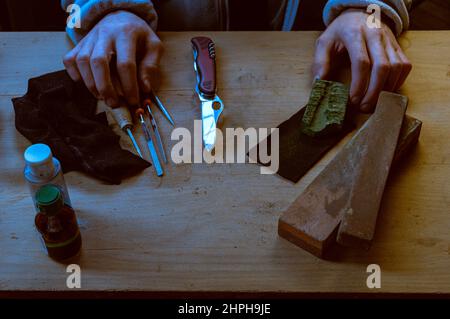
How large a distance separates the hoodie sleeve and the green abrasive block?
390 millimetres

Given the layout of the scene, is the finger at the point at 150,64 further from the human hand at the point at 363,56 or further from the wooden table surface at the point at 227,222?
the human hand at the point at 363,56

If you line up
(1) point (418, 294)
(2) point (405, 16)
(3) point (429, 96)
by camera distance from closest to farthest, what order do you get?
(1) point (418, 294), (3) point (429, 96), (2) point (405, 16)

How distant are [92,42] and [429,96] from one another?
0.64 metres

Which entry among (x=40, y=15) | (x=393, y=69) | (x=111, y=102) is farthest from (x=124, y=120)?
(x=40, y=15)

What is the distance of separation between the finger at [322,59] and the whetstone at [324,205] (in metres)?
0.20

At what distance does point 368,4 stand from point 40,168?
2.31ft

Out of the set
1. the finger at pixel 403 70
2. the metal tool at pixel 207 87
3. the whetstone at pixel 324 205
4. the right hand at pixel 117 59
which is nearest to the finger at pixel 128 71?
the right hand at pixel 117 59

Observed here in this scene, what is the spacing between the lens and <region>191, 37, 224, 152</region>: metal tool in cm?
93

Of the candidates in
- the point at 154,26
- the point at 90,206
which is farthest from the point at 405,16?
the point at 90,206

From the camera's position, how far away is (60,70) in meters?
1.05

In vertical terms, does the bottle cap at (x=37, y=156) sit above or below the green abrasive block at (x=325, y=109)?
above

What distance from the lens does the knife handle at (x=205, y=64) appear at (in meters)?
0.99
